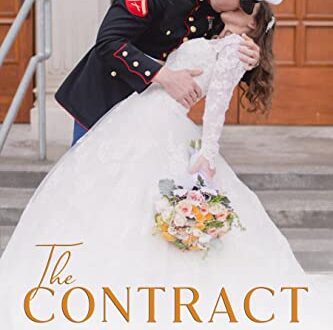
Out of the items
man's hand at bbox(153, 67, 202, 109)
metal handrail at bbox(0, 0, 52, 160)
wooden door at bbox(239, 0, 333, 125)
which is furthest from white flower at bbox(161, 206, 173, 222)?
wooden door at bbox(239, 0, 333, 125)

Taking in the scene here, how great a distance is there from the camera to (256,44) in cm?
402

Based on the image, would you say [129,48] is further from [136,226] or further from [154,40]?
[136,226]

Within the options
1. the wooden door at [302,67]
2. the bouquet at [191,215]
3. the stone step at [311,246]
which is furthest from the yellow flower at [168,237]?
the wooden door at [302,67]

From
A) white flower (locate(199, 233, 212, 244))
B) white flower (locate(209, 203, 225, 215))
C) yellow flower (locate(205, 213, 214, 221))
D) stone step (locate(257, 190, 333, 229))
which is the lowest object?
stone step (locate(257, 190, 333, 229))

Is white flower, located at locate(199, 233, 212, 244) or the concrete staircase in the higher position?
white flower, located at locate(199, 233, 212, 244)

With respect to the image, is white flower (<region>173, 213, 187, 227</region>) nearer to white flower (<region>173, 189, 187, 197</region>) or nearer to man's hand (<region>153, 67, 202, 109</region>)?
white flower (<region>173, 189, 187, 197</region>)

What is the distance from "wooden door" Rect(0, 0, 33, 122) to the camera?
895 centimetres

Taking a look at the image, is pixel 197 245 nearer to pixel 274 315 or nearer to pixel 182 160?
pixel 182 160

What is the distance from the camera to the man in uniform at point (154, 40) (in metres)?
3.97

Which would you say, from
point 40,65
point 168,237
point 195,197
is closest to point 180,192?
point 195,197

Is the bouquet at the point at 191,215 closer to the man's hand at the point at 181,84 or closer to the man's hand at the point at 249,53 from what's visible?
the man's hand at the point at 181,84

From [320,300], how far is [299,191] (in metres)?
2.30

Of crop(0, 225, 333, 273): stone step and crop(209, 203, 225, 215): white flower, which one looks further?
crop(0, 225, 333, 273): stone step

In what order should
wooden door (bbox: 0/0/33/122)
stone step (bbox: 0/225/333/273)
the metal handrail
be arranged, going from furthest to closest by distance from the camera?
1. wooden door (bbox: 0/0/33/122)
2. the metal handrail
3. stone step (bbox: 0/225/333/273)
